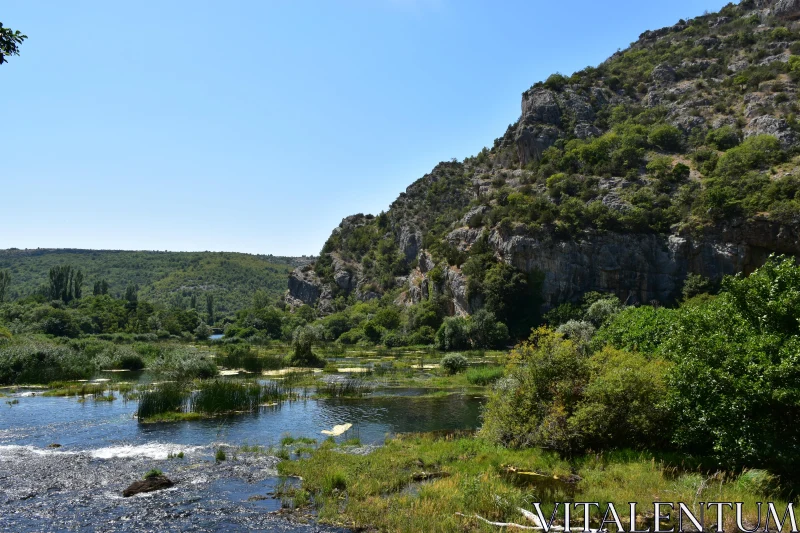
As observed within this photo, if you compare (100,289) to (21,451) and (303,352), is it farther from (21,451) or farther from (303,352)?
(21,451)

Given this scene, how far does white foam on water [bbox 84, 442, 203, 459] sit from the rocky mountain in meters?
76.2

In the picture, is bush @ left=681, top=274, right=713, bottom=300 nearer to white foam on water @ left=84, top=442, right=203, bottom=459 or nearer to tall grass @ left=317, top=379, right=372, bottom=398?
tall grass @ left=317, top=379, right=372, bottom=398

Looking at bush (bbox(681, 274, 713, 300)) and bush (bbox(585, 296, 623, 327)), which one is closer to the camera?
bush (bbox(585, 296, 623, 327))

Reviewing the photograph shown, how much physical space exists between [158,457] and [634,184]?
102 meters

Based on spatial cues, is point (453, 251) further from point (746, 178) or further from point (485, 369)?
point (485, 369)

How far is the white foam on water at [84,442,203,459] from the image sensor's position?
21875mm

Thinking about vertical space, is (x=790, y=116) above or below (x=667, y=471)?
above

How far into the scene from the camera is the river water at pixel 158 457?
15.2 m

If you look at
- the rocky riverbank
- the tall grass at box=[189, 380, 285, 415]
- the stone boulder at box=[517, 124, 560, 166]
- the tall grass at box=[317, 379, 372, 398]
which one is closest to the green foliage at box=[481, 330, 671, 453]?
the rocky riverbank

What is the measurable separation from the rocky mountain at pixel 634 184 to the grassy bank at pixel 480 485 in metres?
75.8

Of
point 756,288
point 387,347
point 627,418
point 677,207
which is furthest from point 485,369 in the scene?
point 677,207

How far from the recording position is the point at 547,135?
127062 mm

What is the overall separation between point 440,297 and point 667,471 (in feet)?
291

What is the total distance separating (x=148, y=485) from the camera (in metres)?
17.6
